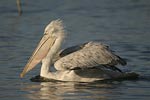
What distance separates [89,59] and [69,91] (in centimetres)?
95

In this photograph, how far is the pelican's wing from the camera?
41.3 ft

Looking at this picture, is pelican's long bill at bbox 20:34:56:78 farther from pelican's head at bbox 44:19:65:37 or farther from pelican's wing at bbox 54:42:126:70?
pelican's wing at bbox 54:42:126:70

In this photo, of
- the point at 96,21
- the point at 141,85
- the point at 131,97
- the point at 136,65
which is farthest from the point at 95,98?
the point at 96,21

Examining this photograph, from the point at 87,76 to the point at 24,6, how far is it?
10006 millimetres

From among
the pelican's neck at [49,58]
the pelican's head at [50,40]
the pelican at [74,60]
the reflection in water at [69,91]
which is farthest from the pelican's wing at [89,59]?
the pelican's head at [50,40]

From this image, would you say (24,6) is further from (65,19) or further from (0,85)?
(0,85)

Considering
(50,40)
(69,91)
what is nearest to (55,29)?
(50,40)

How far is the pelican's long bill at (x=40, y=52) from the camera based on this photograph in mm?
13234

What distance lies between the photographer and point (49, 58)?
43.9 feet

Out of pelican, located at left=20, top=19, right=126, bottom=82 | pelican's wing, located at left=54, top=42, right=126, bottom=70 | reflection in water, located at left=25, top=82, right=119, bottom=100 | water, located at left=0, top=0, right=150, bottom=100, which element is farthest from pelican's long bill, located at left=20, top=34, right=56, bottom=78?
pelican's wing, located at left=54, top=42, right=126, bottom=70

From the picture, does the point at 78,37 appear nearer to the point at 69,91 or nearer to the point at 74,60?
the point at 74,60

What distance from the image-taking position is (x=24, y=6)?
2270 cm

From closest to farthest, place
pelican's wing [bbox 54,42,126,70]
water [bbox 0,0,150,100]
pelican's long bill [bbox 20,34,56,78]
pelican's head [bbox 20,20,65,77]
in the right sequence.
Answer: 1. water [bbox 0,0,150,100]
2. pelican's wing [bbox 54,42,126,70]
3. pelican's long bill [bbox 20,34,56,78]
4. pelican's head [bbox 20,20,65,77]

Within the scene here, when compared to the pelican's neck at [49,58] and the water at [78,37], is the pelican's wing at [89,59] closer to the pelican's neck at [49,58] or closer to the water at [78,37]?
the water at [78,37]
